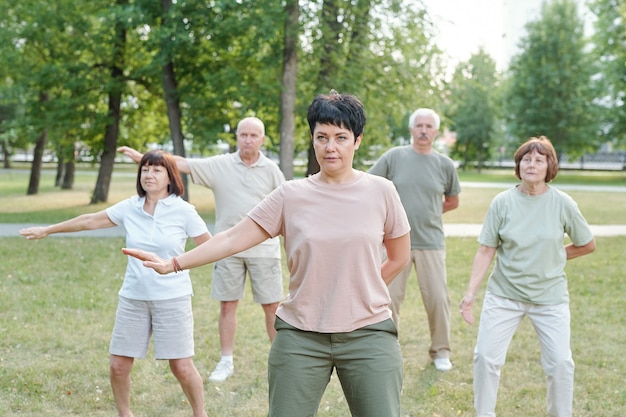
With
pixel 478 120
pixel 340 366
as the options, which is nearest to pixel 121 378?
pixel 340 366

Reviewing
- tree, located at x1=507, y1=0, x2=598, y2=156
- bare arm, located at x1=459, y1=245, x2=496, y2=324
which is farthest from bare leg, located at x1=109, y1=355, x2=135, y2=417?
tree, located at x1=507, y1=0, x2=598, y2=156

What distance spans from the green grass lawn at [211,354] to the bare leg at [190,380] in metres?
0.51

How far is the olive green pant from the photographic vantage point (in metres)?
3.13

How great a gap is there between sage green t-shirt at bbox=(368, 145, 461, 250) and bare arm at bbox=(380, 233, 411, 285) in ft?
9.95

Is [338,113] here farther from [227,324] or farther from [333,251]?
[227,324]

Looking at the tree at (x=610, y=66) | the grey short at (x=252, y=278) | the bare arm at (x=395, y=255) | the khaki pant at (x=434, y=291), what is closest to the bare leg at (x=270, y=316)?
the grey short at (x=252, y=278)

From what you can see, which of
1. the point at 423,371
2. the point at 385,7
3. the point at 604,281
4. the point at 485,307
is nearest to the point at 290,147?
the point at 385,7

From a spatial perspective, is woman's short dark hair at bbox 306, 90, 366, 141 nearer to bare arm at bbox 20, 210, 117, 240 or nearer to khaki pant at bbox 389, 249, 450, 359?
bare arm at bbox 20, 210, 117, 240

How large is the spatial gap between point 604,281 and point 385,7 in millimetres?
11353

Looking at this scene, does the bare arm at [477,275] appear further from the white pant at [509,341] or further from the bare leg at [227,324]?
the bare leg at [227,324]

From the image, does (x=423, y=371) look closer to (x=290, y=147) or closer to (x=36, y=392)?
(x=36, y=392)

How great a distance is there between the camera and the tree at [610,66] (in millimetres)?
41875

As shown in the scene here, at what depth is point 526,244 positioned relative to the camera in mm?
4711

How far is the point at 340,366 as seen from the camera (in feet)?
10.5
